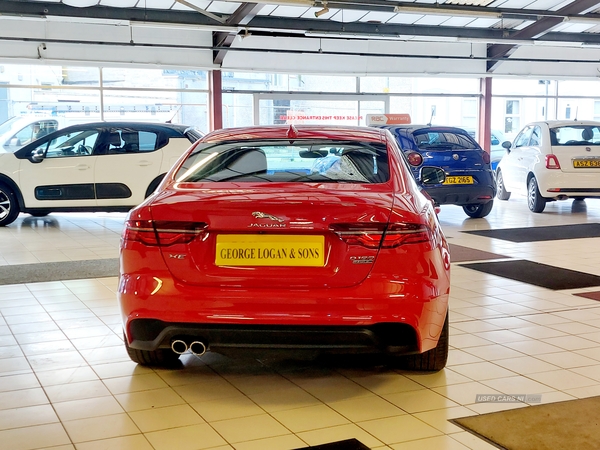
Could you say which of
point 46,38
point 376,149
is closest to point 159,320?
point 376,149

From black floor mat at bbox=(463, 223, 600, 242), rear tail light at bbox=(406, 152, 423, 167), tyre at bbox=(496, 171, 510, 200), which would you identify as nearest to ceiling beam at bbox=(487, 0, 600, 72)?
tyre at bbox=(496, 171, 510, 200)

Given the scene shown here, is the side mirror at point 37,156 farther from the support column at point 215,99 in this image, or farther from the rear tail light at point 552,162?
the support column at point 215,99

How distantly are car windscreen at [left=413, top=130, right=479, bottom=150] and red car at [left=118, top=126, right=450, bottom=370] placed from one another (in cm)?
876

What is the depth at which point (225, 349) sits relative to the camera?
145 inches

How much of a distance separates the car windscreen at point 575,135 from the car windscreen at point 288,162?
9.34 metres

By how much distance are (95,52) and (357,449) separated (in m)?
17.3

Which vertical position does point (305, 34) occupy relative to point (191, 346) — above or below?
above

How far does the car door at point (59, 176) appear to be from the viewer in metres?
11.8

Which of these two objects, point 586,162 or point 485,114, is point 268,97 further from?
point 586,162

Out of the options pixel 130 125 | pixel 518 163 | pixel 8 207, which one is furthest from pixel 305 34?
pixel 8 207

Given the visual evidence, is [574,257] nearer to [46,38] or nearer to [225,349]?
[225,349]

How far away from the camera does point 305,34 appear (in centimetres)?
1767

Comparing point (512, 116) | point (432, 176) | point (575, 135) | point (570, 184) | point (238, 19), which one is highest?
point (238, 19)

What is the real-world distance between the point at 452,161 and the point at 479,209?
4.02ft
